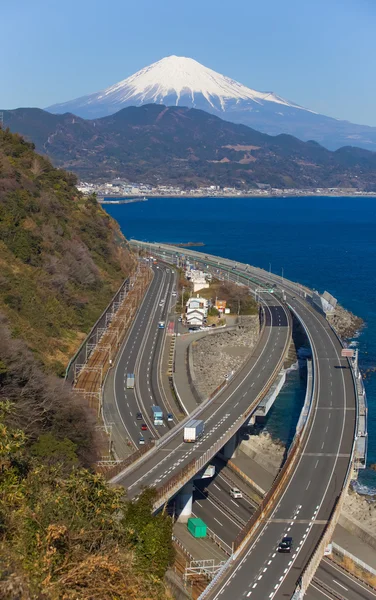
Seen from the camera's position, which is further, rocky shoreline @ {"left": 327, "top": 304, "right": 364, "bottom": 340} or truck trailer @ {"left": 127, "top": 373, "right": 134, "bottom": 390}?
rocky shoreline @ {"left": 327, "top": 304, "right": 364, "bottom": 340}

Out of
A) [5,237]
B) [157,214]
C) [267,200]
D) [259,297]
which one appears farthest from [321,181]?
[5,237]

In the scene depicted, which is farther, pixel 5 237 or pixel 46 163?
pixel 46 163

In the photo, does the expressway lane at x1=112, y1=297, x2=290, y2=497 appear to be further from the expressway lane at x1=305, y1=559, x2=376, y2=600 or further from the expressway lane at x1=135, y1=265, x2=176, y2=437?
the expressway lane at x1=305, y1=559, x2=376, y2=600

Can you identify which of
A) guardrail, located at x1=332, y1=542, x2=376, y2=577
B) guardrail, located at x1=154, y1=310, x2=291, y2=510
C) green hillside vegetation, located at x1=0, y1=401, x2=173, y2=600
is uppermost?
green hillside vegetation, located at x1=0, y1=401, x2=173, y2=600

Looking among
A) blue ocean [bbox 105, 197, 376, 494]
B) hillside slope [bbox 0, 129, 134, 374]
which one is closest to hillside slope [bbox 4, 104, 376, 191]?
blue ocean [bbox 105, 197, 376, 494]

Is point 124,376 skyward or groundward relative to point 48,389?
groundward

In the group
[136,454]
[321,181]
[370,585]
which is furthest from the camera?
[321,181]

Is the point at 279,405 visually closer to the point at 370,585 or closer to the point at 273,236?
the point at 370,585
